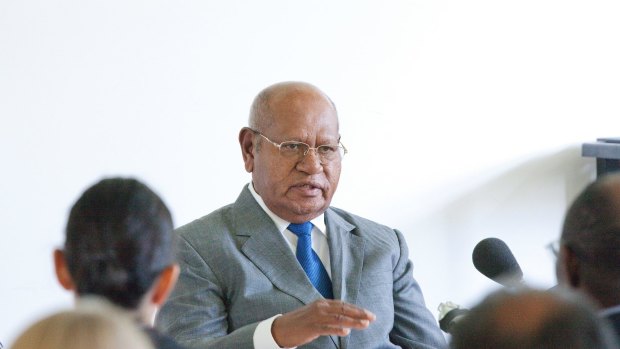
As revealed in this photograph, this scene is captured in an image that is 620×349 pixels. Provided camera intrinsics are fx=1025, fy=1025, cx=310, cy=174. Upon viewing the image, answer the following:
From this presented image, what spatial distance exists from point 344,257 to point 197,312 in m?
0.43

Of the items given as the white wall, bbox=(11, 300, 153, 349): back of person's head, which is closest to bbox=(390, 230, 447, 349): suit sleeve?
the white wall

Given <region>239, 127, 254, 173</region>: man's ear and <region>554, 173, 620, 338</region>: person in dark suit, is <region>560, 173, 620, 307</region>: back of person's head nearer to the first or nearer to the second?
<region>554, 173, 620, 338</region>: person in dark suit

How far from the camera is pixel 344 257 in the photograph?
2615 mm

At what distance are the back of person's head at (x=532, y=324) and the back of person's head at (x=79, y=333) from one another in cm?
34

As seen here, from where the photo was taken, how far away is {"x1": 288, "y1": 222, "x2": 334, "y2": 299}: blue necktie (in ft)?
8.52

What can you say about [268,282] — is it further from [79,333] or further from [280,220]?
[79,333]

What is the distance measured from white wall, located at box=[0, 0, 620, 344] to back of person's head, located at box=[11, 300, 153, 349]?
211 cm

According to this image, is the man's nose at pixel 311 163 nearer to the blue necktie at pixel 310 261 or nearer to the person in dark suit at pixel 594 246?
the blue necktie at pixel 310 261

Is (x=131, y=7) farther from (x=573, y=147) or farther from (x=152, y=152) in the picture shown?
(x=573, y=147)

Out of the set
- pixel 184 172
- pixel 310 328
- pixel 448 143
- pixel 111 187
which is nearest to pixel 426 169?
pixel 448 143

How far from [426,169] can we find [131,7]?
1380 mm

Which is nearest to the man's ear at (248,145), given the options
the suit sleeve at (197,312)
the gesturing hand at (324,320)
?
the suit sleeve at (197,312)

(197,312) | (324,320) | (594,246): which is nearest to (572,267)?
(594,246)

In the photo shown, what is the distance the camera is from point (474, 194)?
430 cm
